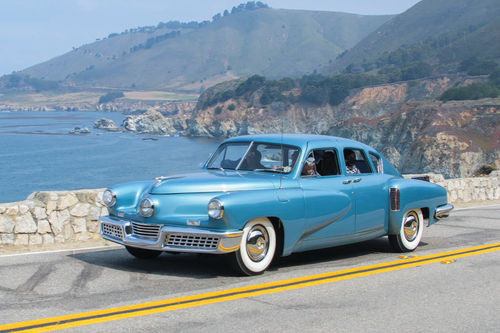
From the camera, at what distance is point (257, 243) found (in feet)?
22.4

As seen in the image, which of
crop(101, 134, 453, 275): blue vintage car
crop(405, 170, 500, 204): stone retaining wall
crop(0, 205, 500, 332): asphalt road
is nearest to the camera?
crop(0, 205, 500, 332): asphalt road

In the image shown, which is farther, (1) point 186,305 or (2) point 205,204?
(2) point 205,204

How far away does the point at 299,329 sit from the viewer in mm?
5031

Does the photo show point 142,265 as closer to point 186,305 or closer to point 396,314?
point 186,305

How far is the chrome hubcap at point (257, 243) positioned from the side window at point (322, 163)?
3.60 ft

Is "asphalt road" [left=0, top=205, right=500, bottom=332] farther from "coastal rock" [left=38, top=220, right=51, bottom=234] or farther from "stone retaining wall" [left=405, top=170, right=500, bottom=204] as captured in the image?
"stone retaining wall" [left=405, top=170, right=500, bottom=204]

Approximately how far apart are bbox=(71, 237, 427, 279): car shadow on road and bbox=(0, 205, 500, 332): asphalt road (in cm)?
1

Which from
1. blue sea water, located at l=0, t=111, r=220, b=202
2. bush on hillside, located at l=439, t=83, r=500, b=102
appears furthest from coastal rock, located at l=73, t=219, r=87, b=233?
bush on hillside, located at l=439, t=83, r=500, b=102

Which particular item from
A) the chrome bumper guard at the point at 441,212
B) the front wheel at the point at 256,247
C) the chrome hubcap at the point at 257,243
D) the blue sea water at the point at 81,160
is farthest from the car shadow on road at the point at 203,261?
the blue sea water at the point at 81,160

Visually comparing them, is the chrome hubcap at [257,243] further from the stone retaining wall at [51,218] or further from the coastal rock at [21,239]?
the coastal rock at [21,239]

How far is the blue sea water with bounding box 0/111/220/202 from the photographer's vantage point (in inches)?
3216

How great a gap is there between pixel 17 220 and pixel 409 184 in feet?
19.3

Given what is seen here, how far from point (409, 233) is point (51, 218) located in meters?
5.48

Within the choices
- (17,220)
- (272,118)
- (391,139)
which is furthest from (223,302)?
(272,118)
